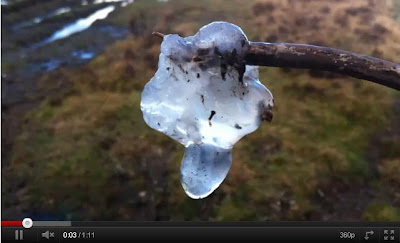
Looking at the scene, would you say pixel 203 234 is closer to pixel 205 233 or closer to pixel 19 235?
pixel 205 233

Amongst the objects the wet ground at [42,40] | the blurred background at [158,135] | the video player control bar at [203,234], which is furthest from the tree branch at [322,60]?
the wet ground at [42,40]

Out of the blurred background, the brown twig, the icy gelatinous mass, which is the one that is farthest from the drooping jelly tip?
the blurred background

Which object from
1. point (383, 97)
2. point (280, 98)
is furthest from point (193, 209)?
point (383, 97)

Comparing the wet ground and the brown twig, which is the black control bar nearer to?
the brown twig

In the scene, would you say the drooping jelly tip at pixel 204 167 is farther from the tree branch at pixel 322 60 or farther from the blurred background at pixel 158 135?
the blurred background at pixel 158 135

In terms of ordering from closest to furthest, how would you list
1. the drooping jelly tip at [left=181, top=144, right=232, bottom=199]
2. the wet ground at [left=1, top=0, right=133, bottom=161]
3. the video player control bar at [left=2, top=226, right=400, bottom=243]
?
the drooping jelly tip at [left=181, top=144, right=232, bottom=199], the video player control bar at [left=2, top=226, right=400, bottom=243], the wet ground at [left=1, top=0, right=133, bottom=161]

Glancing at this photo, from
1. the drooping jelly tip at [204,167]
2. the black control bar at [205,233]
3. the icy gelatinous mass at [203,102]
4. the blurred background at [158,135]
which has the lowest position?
the blurred background at [158,135]
